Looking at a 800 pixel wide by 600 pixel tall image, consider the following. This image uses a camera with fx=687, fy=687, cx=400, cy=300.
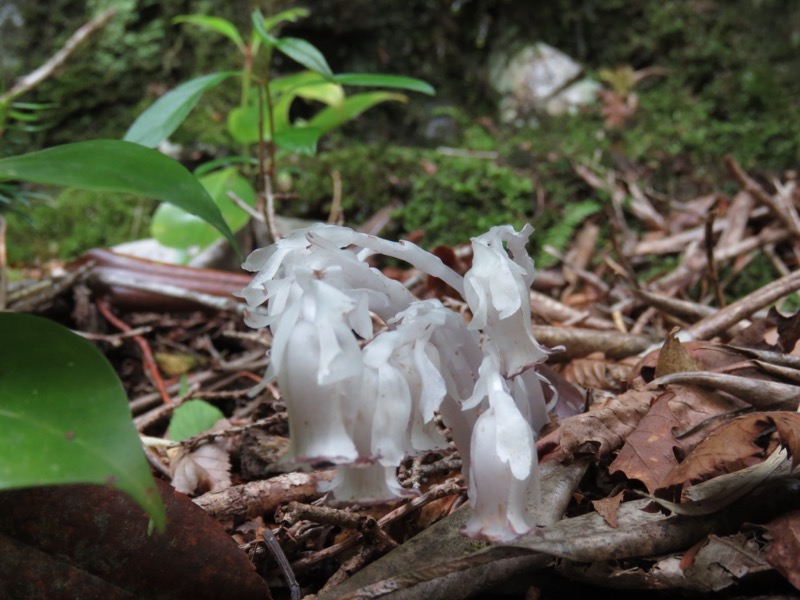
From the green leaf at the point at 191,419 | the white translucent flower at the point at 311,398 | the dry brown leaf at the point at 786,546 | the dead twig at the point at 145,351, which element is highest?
the white translucent flower at the point at 311,398

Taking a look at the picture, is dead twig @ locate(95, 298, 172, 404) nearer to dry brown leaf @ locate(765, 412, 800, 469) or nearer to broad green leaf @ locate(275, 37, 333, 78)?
broad green leaf @ locate(275, 37, 333, 78)

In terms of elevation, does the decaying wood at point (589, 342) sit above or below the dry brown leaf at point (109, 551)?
below

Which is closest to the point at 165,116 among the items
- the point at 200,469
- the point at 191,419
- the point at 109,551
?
the point at 191,419

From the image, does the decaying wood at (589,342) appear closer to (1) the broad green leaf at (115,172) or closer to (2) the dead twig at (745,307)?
(2) the dead twig at (745,307)

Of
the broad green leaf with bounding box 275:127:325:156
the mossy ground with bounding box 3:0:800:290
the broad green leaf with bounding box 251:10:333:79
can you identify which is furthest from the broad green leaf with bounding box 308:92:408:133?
the broad green leaf with bounding box 251:10:333:79

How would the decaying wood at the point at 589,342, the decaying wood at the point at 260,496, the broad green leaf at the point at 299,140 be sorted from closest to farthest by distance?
the decaying wood at the point at 260,496 < the decaying wood at the point at 589,342 < the broad green leaf at the point at 299,140

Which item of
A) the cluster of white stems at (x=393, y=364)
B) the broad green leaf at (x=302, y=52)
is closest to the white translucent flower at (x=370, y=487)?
the cluster of white stems at (x=393, y=364)

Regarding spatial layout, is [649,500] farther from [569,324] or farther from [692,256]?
[692,256]

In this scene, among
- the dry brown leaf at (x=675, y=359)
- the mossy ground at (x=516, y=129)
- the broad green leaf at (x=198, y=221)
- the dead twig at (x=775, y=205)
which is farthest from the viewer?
the mossy ground at (x=516, y=129)
